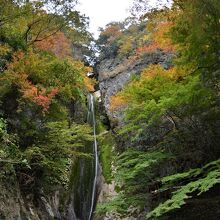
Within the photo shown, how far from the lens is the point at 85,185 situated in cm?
1914

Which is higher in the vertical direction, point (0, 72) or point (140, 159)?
point (0, 72)

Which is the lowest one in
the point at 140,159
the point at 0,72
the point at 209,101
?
the point at 140,159

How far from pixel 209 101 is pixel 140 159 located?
8.98 ft

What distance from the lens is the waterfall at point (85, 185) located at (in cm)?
1789

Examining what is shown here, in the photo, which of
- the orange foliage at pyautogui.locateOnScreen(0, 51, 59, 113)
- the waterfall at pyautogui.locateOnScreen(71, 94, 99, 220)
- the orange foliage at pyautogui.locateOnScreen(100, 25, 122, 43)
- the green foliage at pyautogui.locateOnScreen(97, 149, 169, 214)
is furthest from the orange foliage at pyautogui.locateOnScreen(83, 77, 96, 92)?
the orange foliage at pyautogui.locateOnScreen(100, 25, 122, 43)

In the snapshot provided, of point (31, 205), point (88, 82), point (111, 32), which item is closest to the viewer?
point (31, 205)

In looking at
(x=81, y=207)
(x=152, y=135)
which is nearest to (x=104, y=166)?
(x=81, y=207)

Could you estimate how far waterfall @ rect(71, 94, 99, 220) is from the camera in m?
17.9

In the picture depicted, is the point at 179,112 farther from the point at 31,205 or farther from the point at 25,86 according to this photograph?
the point at 31,205

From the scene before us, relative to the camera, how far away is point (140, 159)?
10102mm

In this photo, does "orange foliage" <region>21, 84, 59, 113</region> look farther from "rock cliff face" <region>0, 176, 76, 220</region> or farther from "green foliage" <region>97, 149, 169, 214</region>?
"green foliage" <region>97, 149, 169, 214</region>

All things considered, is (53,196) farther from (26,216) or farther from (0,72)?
(0,72)

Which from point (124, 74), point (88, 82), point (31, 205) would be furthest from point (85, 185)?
point (124, 74)

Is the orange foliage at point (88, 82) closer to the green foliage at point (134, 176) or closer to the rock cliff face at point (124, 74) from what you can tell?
the rock cliff face at point (124, 74)
